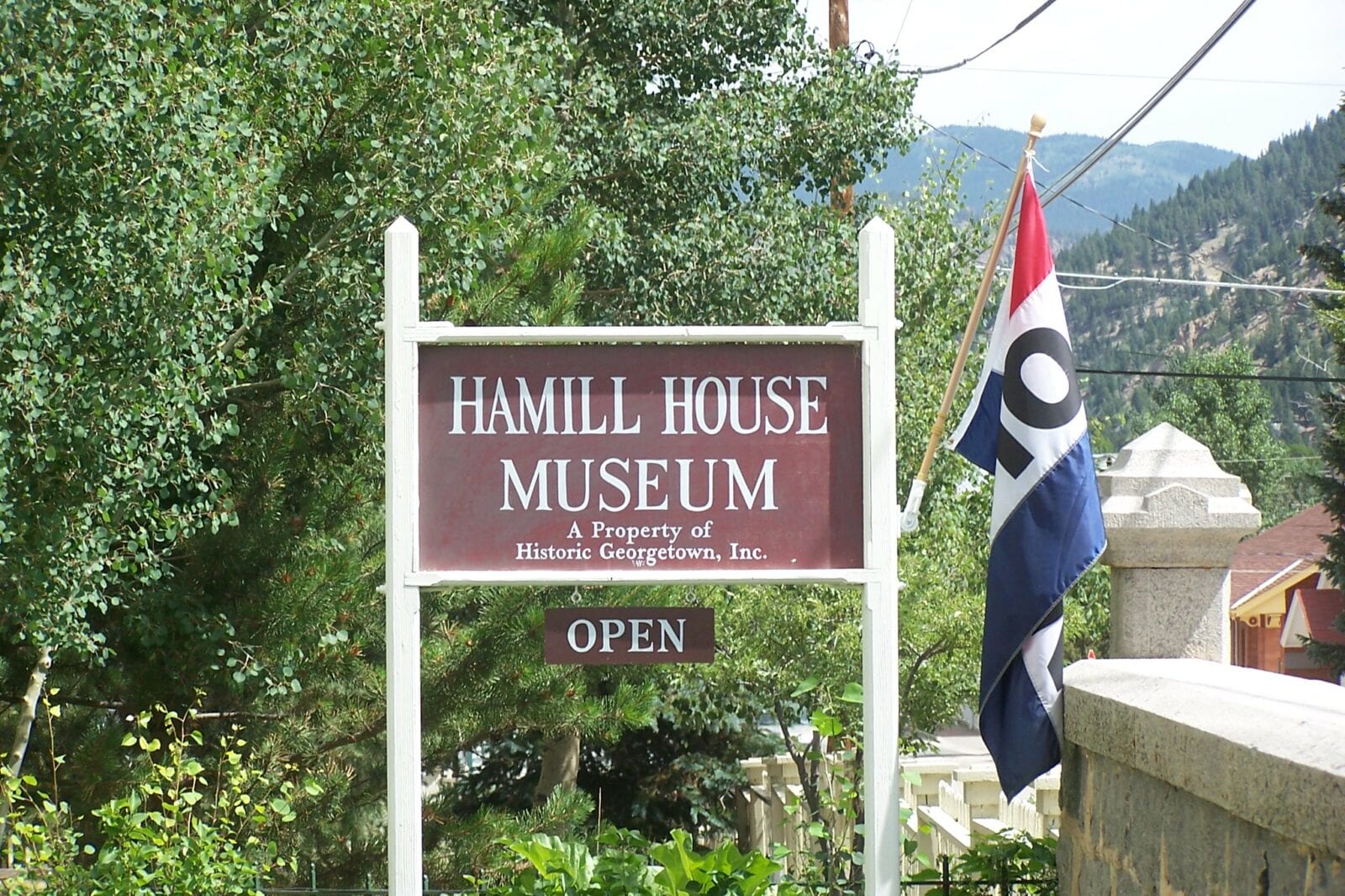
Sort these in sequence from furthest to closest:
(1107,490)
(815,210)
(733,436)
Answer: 1. (815,210)
2. (1107,490)
3. (733,436)

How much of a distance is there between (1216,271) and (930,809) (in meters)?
102

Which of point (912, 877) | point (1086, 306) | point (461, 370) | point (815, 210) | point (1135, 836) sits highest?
point (1086, 306)

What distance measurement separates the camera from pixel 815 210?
1203 centimetres

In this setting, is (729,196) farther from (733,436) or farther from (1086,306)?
(1086,306)

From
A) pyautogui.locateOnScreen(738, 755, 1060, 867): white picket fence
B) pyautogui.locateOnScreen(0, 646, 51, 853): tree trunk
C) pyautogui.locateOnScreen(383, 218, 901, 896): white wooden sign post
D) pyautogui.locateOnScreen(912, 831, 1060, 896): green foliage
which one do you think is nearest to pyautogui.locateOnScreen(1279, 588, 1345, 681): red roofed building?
pyautogui.locateOnScreen(738, 755, 1060, 867): white picket fence

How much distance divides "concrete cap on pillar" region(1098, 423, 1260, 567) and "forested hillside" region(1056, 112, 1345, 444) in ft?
293

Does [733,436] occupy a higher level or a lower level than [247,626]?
higher

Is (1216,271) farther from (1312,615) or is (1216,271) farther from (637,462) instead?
(637,462)

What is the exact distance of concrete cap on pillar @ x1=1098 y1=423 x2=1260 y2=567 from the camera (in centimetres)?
448

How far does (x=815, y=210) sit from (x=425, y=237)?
507 centimetres

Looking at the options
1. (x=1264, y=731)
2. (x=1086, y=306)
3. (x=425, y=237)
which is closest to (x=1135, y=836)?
(x=1264, y=731)

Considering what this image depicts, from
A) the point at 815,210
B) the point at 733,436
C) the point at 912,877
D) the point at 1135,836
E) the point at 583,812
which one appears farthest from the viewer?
the point at 815,210

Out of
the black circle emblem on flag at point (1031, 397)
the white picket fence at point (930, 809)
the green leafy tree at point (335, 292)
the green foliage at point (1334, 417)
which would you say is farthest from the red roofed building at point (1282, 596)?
the black circle emblem on flag at point (1031, 397)

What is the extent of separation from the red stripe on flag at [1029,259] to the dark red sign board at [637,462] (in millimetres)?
707
